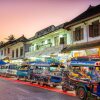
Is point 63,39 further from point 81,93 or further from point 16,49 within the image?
point 16,49

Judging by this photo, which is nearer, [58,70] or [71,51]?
[58,70]

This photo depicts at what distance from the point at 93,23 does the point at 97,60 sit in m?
14.0

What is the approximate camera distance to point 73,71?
18750mm

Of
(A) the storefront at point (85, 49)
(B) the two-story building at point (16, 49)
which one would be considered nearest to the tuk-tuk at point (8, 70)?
(B) the two-story building at point (16, 49)

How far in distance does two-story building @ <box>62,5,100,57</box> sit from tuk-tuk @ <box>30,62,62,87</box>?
150 inches

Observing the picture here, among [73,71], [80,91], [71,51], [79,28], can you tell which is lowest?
[80,91]

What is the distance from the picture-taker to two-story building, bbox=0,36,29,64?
2184 inches

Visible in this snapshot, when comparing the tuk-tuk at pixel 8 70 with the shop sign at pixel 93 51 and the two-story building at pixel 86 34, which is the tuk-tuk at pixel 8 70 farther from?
the shop sign at pixel 93 51

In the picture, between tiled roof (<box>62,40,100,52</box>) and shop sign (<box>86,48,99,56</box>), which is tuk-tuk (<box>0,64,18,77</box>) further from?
shop sign (<box>86,48,99,56</box>)

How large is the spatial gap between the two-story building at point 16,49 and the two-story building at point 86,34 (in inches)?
718

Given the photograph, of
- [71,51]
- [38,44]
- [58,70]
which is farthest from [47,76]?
[38,44]

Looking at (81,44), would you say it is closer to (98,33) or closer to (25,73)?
(98,33)

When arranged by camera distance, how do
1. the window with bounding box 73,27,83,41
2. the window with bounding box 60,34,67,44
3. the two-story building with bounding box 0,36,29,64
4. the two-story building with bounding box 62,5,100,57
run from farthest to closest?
the two-story building with bounding box 0,36,29,64 < the window with bounding box 60,34,67,44 < the window with bounding box 73,27,83,41 < the two-story building with bounding box 62,5,100,57

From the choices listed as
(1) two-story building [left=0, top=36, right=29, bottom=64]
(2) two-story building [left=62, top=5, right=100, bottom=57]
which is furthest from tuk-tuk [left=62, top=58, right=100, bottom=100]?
(1) two-story building [left=0, top=36, right=29, bottom=64]
